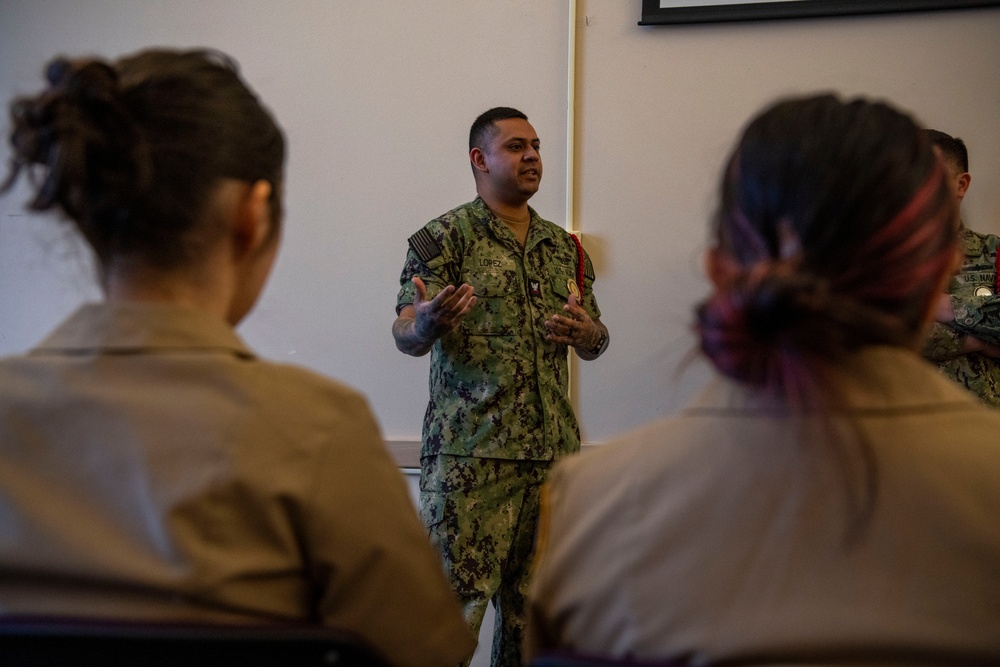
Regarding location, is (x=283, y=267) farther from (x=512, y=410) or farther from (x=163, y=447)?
(x=163, y=447)

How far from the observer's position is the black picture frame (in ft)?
9.27

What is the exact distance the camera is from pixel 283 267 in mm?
3303

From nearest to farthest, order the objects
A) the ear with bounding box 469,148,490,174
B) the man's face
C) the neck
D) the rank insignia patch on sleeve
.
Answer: the neck
the rank insignia patch on sleeve
the man's face
the ear with bounding box 469,148,490,174

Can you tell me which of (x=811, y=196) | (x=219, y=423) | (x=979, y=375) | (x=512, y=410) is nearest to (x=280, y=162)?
(x=219, y=423)

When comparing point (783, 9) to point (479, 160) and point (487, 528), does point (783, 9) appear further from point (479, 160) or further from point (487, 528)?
point (487, 528)

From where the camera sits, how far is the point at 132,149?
98 centimetres

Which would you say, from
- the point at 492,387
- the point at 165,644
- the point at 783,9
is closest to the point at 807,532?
the point at 165,644

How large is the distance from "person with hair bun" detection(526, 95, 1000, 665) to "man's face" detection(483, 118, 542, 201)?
5.98 ft

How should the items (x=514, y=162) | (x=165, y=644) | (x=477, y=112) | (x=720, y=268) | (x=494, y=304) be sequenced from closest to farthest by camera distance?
(x=165, y=644) → (x=720, y=268) → (x=494, y=304) → (x=514, y=162) → (x=477, y=112)

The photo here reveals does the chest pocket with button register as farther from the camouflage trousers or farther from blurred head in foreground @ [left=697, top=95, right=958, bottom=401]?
blurred head in foreground @ [left=697, top=95, right=958, bottom=401]

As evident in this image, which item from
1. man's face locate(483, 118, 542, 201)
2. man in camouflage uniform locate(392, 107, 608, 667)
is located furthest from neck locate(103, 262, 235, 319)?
man's face locate(483, 118, 542, 201)

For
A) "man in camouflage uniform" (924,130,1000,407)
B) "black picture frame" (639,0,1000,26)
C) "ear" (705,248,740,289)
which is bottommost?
"man in camouflage uniform" (924,130,1000,407)

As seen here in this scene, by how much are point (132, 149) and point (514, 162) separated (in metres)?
1.80

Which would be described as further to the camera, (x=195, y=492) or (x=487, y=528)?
(x=487, y=528)
